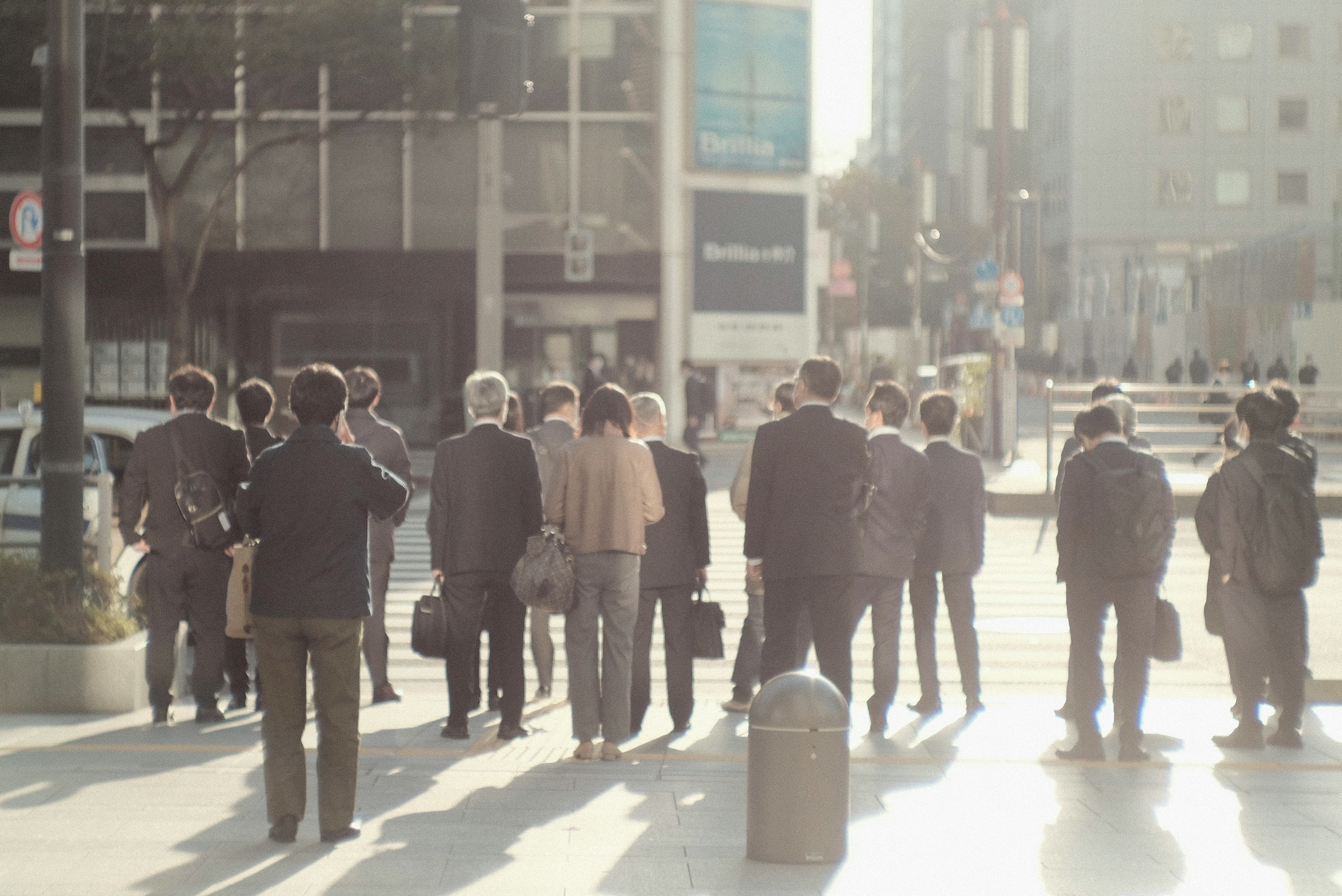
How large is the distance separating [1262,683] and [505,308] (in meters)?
26.6


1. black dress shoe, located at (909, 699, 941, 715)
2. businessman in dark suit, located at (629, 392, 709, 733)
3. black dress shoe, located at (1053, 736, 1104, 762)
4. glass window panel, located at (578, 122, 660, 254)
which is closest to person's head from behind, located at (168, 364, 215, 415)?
businessman in dark suit, located at (629, 392, 709, 733)

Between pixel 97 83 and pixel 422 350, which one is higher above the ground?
pixel 97 83

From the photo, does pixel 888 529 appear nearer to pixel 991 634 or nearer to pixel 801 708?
pixel 801 708

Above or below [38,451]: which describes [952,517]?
below

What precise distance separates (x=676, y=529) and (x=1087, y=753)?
6.85 ft

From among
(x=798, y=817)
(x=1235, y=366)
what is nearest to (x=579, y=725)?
(x=798, y=817)

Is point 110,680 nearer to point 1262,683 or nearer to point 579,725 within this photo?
point 579,725

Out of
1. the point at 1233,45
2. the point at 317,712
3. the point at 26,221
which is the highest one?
the point at 1233,45

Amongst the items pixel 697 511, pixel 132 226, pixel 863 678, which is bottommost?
pixel 863 678

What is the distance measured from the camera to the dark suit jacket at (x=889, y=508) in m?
9.12

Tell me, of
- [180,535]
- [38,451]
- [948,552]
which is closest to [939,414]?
[948,552]

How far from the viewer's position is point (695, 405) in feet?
99.4

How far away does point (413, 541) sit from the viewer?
1908 cm

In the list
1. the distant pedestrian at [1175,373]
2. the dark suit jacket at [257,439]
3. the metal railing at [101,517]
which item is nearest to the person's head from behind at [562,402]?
the dark suit jacket at [257,439]
